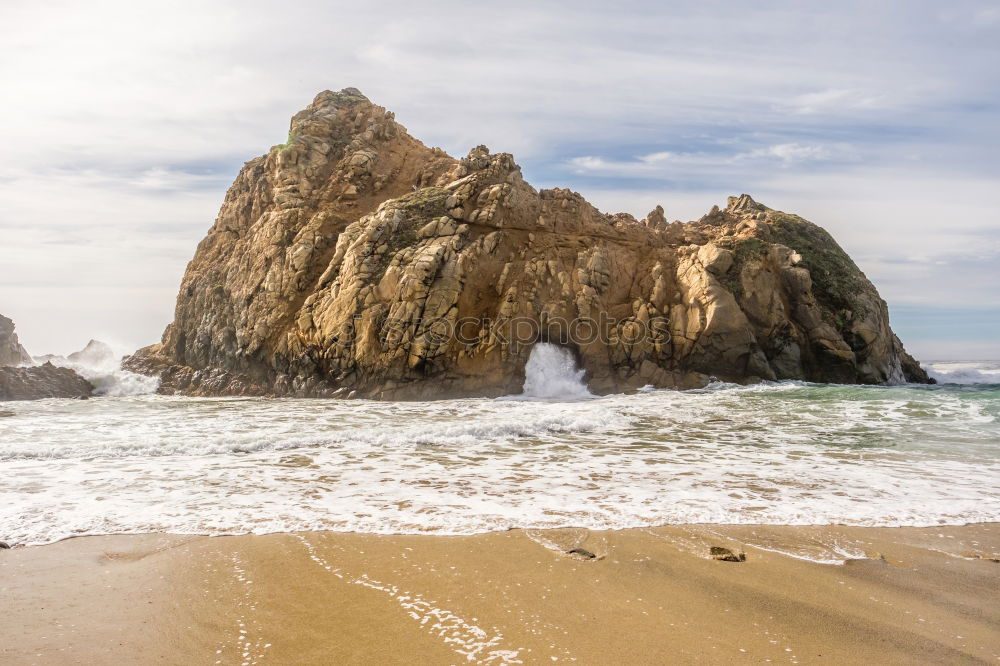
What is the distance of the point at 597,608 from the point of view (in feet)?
13.9

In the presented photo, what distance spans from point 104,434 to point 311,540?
8.11 metres

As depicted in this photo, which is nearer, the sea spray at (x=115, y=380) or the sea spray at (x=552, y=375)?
the sea spray at (x=552, y=375)

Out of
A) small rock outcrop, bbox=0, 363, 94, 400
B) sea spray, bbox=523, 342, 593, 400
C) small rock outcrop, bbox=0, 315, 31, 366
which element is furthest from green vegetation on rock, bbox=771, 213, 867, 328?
small rock outcrop, bbox=0, 315, 31, 366

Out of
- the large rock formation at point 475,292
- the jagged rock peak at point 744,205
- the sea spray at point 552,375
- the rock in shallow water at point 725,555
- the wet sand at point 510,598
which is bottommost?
the wet sand at point 510,598

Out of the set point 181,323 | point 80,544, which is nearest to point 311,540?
point 80,544

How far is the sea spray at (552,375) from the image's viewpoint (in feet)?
64.4

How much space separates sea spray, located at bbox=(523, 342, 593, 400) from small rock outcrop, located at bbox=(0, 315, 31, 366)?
22.9 m

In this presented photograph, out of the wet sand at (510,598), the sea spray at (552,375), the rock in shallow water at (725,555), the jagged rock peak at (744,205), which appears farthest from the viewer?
the jagged rock peak at (744,205)

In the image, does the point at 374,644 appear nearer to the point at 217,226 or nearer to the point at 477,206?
the point at 477,206

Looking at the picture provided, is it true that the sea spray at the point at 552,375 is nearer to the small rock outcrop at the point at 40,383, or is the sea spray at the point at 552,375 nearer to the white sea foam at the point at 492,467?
the white sea foam at the point at 492,467

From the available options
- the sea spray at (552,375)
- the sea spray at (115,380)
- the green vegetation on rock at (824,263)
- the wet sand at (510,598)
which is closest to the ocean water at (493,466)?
the wet sand at (510,598)

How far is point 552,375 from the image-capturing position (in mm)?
20062

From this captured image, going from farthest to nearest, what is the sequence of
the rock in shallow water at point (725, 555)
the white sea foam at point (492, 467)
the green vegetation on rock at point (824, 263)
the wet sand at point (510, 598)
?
the green vegetation on rock at point (824, 263) → the white sea foam at point (492, 467) → the rock in shallow water at point (725, 555) → the wet sand at point (510, 598)

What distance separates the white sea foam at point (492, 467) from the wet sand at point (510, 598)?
57cm
